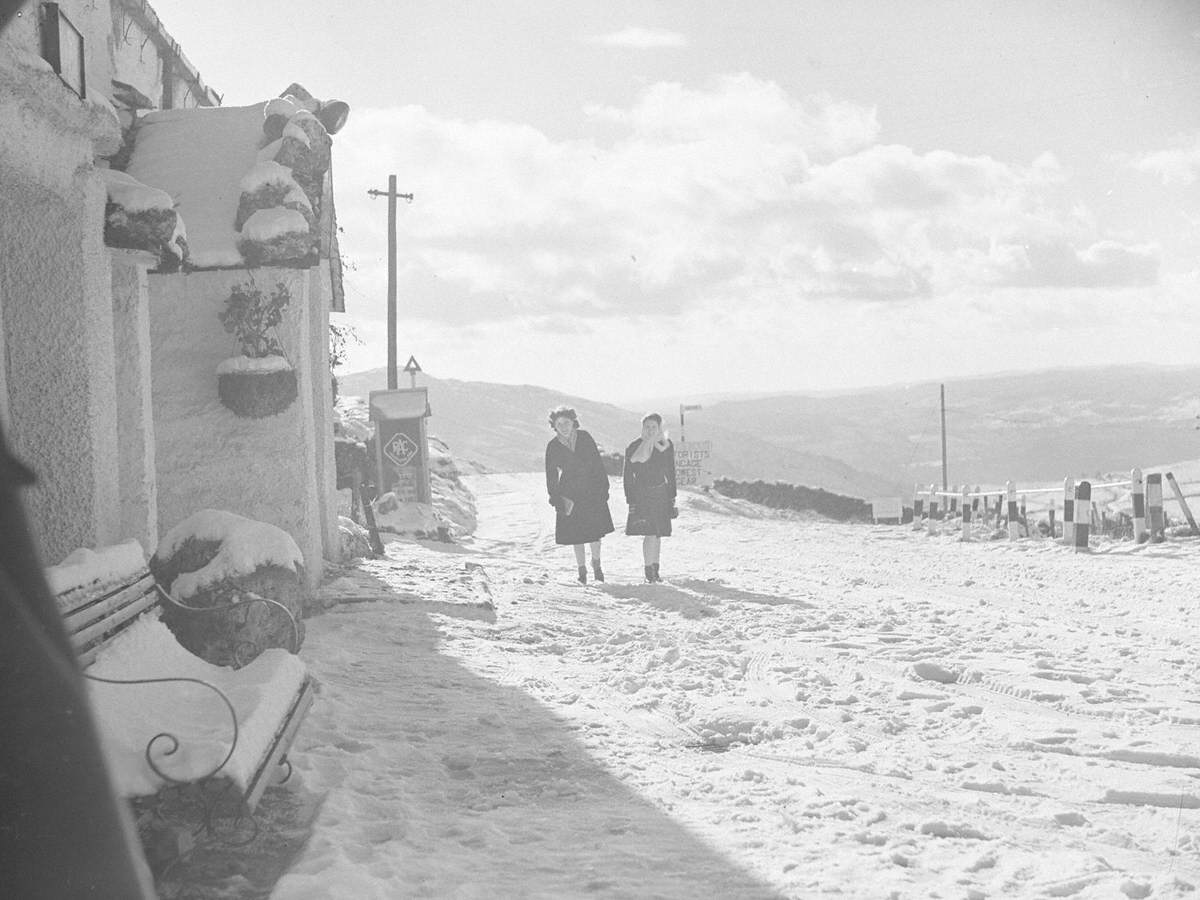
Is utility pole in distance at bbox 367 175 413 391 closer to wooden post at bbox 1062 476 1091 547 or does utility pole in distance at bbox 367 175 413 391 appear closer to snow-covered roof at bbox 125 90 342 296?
wooden post at bbox 1062 476 1091 547

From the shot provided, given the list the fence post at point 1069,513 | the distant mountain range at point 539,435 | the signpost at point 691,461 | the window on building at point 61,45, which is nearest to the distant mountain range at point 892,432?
the distant mountain range at point 539,435

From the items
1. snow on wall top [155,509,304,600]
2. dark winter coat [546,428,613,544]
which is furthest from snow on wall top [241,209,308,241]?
dark winter coat [546,428,613,544]

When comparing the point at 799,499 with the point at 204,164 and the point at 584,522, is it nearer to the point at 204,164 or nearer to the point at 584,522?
the point at 584,522

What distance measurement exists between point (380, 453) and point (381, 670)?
1477 cm

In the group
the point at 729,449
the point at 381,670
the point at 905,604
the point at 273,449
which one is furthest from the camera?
the point at 729,449

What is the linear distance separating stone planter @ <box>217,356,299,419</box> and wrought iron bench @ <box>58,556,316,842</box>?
385cm

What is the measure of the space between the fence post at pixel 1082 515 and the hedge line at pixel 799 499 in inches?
696

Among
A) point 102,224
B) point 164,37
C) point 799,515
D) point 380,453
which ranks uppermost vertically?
point 164,37

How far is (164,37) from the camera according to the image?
13719 millimetres

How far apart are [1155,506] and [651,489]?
22.4ft

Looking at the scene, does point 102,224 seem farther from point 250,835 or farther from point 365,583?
point 365,583

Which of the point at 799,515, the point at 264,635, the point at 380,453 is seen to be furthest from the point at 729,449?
the point at 264,635

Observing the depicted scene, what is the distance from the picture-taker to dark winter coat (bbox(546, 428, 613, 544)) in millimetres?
11977

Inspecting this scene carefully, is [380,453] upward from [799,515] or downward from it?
upward
